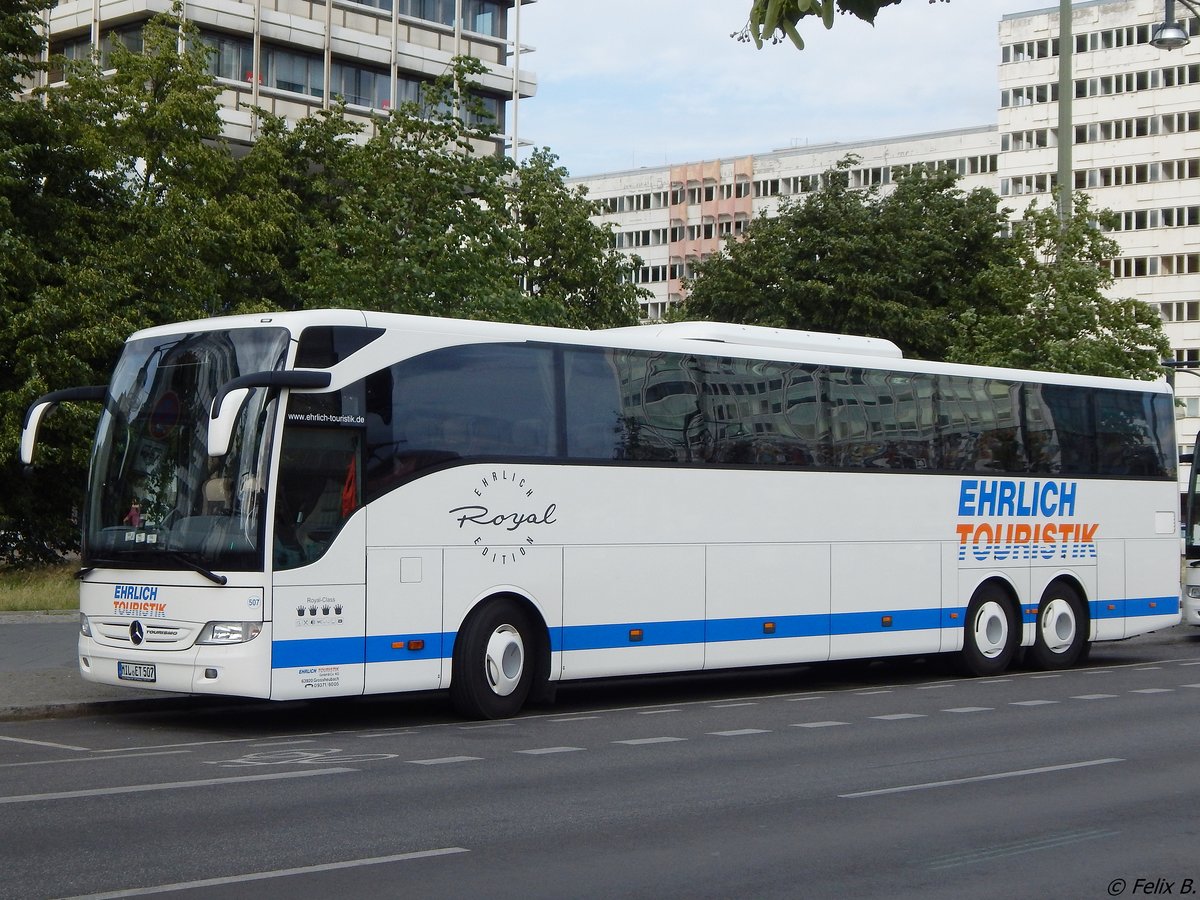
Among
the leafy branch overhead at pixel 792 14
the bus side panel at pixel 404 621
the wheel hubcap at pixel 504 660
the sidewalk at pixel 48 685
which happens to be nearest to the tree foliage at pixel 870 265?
the sidewalk at pixel 48 685

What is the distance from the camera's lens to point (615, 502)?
689 inches

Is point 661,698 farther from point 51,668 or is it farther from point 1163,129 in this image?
point 1163,129

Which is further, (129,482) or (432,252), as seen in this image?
(432,252)

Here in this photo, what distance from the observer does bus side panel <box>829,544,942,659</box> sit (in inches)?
783

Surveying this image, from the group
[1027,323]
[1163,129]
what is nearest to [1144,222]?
[1163,129]

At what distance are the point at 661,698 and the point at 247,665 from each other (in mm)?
5871

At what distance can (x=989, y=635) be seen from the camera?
2186 centimetres

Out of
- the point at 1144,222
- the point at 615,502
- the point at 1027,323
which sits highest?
the point at 1144,222

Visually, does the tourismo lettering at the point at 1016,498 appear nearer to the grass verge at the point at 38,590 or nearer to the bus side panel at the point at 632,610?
the bus side panel at the point at 632,610

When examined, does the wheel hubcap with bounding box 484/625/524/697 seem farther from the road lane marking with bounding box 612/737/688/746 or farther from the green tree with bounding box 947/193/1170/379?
the green tree with bounding box 947/193/1170/379

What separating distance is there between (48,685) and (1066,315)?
27.4 meters

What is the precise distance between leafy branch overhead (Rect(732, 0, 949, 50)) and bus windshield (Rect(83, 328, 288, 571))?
8585 millimetres

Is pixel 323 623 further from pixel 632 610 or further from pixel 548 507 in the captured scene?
pixel 632 610

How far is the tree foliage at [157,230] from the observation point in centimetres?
3222
